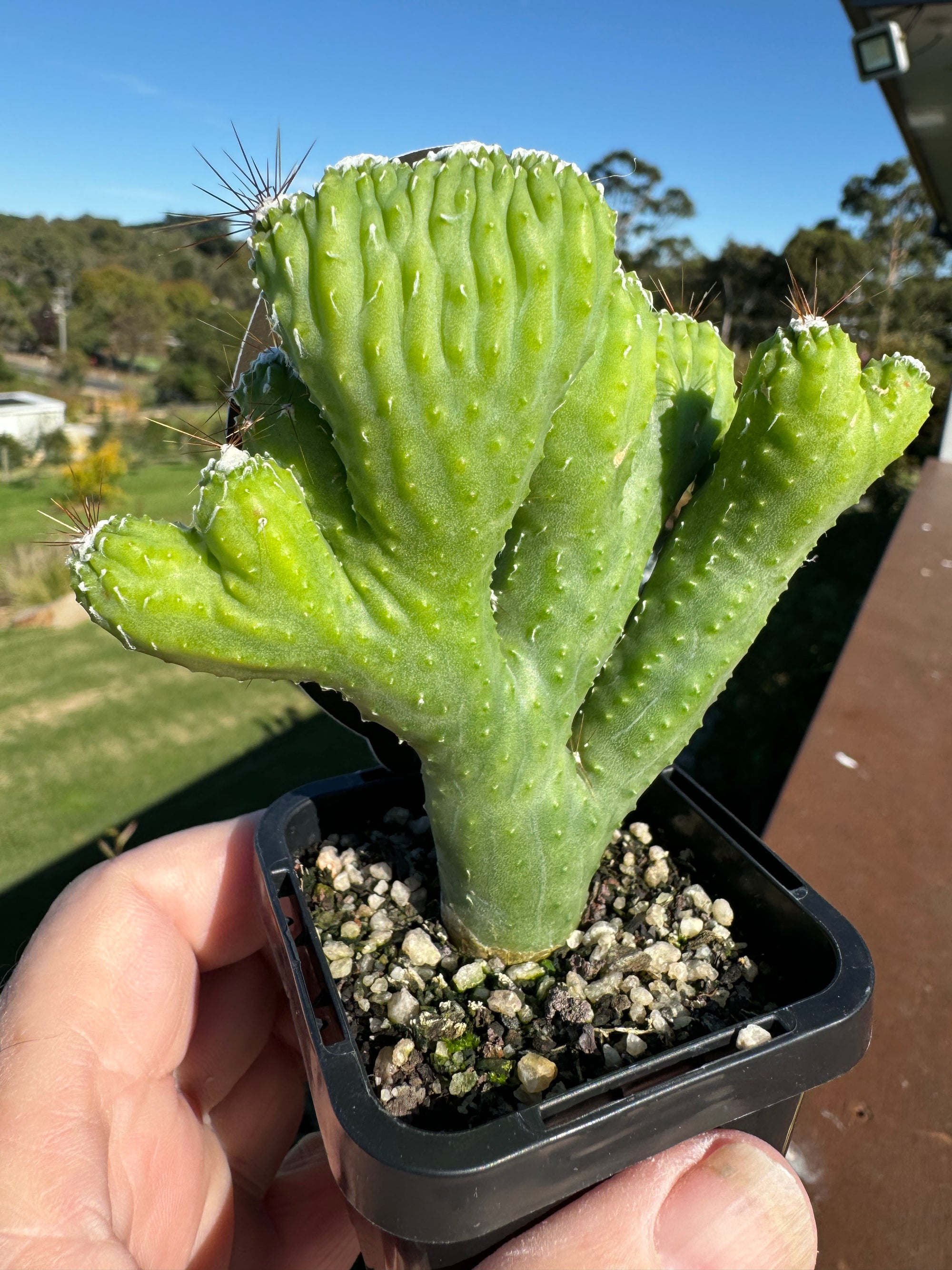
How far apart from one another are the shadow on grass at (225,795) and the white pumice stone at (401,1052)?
9.19ft

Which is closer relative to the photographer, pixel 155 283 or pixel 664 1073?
pixel 664 1073

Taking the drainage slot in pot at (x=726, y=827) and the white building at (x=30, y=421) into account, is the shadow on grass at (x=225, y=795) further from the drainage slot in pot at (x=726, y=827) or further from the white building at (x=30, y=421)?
the white building at (x=30, y=421)

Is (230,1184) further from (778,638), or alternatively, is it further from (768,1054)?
(778,638)

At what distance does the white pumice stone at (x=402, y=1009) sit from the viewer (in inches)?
34.8

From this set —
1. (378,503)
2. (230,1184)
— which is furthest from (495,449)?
(230,1184)


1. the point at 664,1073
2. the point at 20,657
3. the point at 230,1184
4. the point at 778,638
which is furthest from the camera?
the point at 20,657

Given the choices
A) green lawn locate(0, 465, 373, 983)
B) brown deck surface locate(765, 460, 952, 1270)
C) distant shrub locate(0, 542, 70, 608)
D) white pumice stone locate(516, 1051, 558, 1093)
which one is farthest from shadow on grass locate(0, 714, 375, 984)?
distant shrub locate(0, 542, 70, 608)

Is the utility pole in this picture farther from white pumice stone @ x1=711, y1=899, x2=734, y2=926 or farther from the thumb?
the thumb

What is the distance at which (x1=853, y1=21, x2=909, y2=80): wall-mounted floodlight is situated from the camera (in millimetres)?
3941

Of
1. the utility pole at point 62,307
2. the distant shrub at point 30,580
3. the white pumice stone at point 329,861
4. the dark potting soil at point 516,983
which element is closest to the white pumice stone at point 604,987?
the dark potting soil at point 516,983

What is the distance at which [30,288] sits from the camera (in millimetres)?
27750

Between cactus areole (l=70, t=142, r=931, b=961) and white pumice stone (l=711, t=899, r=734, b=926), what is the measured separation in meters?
0.16

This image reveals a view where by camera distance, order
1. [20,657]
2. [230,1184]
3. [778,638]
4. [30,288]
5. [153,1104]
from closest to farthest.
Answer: [153,1104]
[230,1184]
[778,638]
[20,657]
[30,288]

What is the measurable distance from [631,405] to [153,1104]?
1.07m
